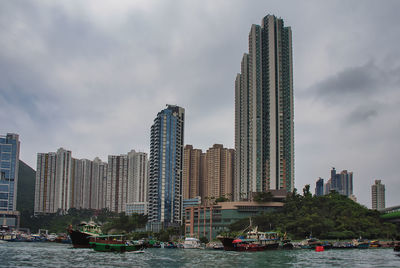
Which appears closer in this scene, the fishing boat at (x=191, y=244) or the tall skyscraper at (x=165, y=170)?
the fishing boat at (x=191, y=244)

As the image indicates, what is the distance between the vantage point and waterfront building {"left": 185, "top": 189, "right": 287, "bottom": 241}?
124m

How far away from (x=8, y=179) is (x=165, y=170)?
6334cm

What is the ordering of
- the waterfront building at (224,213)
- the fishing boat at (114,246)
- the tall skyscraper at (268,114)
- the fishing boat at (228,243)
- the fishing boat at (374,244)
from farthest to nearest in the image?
the tall skyscraper at (268,114) < the waterfront building at (224,213) < the fishing boat at (374,244) < the fishing boat at (228,243) < the fishing boat at (114,246)

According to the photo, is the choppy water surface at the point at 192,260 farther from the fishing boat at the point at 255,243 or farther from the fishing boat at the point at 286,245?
the fishing boat at the point at 286,245

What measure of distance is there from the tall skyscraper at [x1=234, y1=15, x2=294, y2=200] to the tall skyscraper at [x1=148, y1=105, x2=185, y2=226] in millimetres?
24798

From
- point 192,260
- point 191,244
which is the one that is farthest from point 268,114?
point 192,260

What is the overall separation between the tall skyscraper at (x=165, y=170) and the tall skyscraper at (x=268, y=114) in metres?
24.8

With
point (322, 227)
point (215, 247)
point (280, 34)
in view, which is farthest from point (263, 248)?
point (280, 34)

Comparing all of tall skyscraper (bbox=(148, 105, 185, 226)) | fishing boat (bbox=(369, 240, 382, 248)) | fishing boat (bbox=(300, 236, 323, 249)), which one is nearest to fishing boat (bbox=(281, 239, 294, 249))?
fishing boat (bbox=(300, 236, 323, 249))

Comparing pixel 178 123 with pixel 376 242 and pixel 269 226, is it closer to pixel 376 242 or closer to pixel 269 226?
pixel 269 226

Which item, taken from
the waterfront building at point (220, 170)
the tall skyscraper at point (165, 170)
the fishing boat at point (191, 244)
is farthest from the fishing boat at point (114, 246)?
the waterfront building at point (220, 170)

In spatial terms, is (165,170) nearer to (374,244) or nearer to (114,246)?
(374,244)

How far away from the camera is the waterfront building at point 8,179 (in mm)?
173375

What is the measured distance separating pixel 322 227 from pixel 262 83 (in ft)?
154
